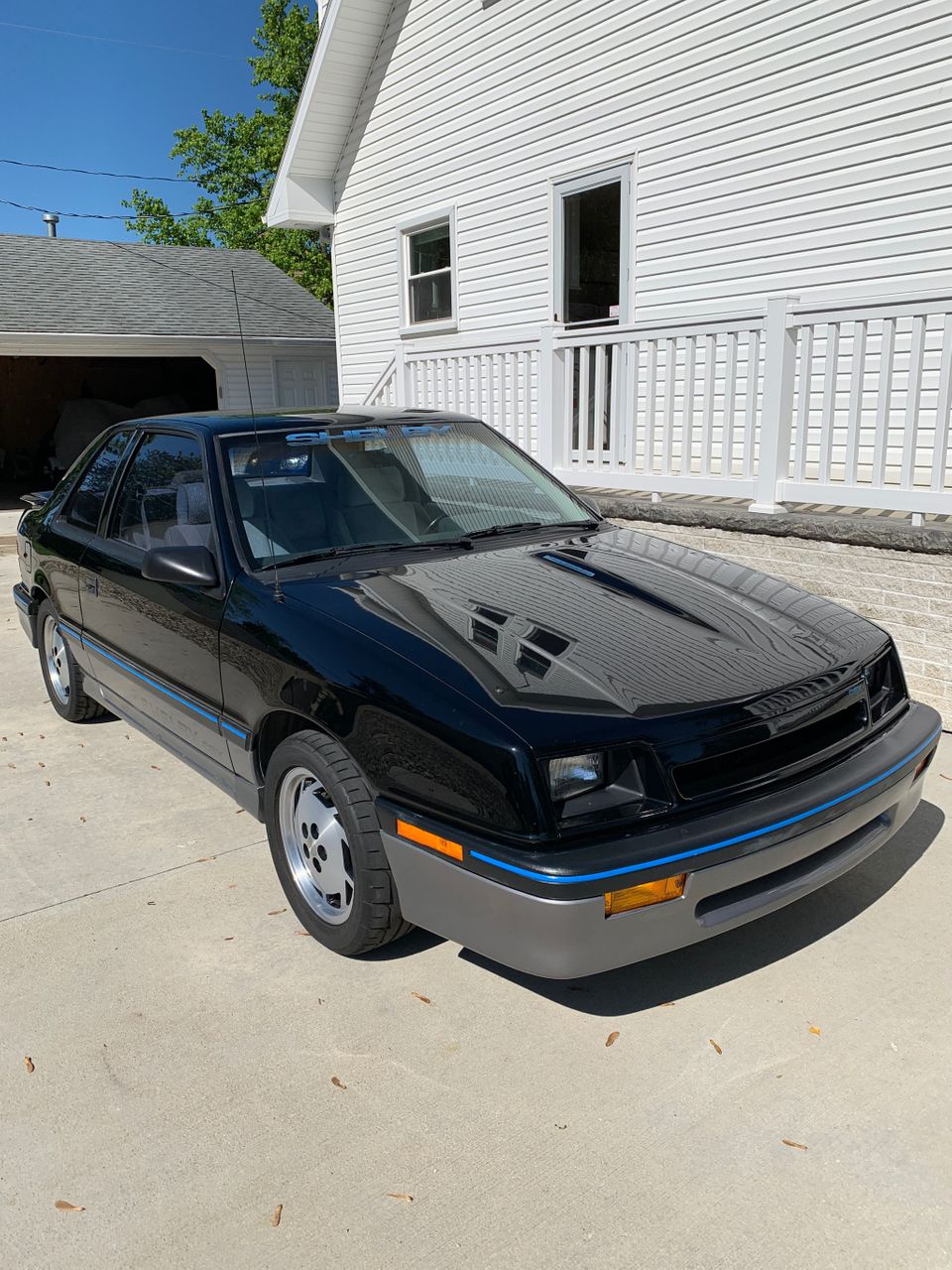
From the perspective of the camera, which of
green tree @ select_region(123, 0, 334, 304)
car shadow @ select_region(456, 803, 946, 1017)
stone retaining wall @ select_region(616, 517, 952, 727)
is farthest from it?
green tree @ select_region(123, 0, 334, 304)

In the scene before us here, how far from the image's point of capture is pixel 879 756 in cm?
303

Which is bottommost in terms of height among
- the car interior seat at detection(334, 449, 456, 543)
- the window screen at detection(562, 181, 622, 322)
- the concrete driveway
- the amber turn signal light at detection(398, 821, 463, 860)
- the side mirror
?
the concrete driveway

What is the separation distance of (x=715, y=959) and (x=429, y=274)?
10.3 meters

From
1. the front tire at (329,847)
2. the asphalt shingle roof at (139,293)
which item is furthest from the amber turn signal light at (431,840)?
the asphalt shingle roof at (139,293)

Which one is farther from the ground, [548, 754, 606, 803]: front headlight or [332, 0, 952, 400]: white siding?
[332, 0, 952, 400]: white siding

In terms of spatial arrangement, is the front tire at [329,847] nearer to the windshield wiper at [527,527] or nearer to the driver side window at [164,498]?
the driver side window at [164,498]

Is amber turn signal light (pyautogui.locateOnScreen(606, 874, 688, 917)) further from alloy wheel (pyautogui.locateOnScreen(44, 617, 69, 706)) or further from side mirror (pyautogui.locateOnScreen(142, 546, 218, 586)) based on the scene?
alloy wheel (pyautogui.locateOnScreen(44, 617, 69, 706))

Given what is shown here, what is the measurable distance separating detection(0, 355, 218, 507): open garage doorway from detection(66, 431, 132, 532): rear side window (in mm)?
17541

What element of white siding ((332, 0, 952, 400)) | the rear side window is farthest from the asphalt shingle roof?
the rear side window

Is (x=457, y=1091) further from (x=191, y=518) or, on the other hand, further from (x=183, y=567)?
(x=191, y=518)

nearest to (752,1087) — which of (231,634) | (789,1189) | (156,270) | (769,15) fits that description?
(789,1189)

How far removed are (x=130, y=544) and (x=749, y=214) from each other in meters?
5.89

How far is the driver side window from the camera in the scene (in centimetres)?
383

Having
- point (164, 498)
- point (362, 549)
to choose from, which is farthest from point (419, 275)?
point (362, 549)
